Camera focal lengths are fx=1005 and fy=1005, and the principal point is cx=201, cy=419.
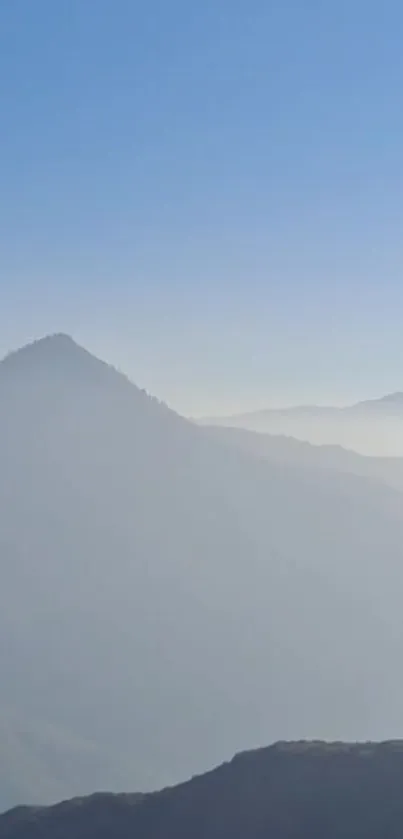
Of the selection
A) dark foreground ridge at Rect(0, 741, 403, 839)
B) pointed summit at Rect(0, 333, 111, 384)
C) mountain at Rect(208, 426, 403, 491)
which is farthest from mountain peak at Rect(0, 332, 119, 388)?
dark foreground ridge at Rect(0, 741, 403, 839)

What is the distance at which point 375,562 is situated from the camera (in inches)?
3556

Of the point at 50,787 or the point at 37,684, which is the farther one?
the point at 37,684

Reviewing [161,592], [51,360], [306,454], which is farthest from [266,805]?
A: [51,360]

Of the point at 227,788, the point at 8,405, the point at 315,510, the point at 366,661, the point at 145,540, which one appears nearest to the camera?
the point at 227,788

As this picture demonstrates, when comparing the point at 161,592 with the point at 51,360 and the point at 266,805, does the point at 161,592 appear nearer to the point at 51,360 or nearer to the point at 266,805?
the point at 51,360

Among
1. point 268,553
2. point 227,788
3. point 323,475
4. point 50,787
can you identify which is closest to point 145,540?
point 268,553

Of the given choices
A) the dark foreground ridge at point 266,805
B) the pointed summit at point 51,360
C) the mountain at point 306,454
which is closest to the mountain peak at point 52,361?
the pointed summit at point 51,360

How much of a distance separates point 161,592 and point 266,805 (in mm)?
55317

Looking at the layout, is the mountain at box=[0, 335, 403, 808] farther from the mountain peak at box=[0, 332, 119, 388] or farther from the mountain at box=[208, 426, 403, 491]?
the mountain at box=[208, 426, 403, 491]

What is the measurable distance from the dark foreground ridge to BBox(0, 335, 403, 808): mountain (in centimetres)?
2744

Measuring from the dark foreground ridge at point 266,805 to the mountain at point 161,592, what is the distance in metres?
27.4

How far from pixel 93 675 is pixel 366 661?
20.6 metres

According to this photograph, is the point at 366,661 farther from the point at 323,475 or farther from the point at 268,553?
the point at 323,475

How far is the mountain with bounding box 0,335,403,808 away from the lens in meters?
63.6
